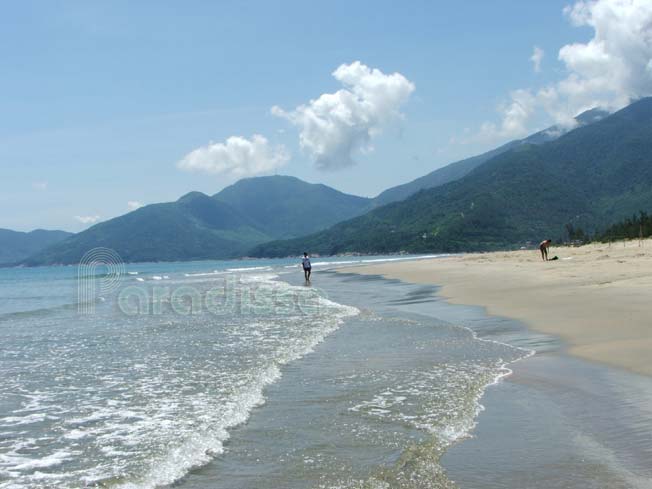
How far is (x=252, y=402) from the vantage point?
1001cm

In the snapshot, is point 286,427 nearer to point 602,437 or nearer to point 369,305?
point 602,437

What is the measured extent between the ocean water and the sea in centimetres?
3

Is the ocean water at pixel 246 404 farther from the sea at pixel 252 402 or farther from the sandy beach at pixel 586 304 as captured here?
the sandy beach at pixel 586 304

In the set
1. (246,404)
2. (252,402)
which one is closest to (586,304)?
(252,402)

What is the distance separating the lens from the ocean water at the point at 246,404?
6.86 m

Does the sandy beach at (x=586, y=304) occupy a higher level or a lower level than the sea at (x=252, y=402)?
higher

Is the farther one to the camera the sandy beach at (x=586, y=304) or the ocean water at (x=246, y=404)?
the sandy beach at (x=586, y=304)

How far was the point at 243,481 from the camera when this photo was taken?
6422mm

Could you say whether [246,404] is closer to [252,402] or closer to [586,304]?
[252,402]

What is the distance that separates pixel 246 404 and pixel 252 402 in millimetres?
164

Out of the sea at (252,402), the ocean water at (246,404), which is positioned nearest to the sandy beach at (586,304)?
the sea at (252,402)

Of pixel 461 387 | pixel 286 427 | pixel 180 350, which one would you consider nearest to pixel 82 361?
pixel 180 350

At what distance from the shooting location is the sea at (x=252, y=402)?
684cm

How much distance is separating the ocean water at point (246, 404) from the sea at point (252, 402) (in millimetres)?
34
